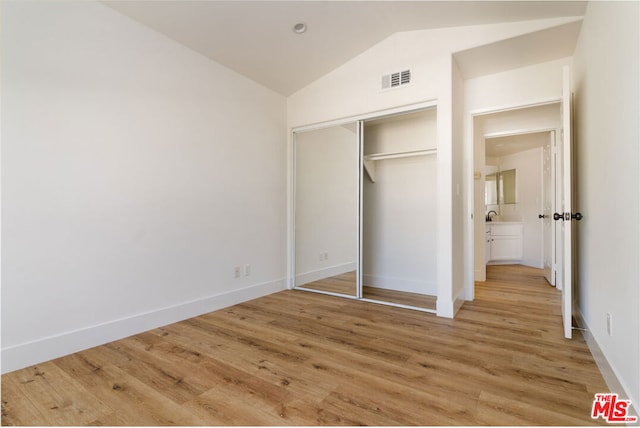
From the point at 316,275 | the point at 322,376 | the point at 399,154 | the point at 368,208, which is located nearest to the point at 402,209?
the point at 368,208

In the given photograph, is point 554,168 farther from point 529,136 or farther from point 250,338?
point 250,338

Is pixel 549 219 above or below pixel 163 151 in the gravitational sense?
below

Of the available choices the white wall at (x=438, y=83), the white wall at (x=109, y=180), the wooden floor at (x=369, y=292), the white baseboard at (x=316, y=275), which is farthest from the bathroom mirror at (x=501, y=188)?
the white wall at (x=109, y=180)

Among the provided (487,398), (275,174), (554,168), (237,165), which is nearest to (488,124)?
(554,168)

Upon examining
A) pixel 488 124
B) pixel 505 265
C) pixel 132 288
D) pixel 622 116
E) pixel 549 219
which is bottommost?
pixel 505 265

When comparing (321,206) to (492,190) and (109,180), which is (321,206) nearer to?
(109,180)

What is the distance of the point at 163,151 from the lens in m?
2.86

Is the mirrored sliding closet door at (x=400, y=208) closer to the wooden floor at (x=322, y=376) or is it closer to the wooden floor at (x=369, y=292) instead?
the wooden floor at (x=369, y=292)

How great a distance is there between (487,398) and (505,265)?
215 inches

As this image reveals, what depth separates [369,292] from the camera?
4031 millimetres

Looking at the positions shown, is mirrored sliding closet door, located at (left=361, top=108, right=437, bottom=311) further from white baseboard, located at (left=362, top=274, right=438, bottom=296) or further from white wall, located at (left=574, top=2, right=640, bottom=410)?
white wall, located at (left=574, top=2, right=640, bottom=410)

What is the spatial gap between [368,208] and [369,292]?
1.10m

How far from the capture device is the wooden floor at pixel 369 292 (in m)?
3.59

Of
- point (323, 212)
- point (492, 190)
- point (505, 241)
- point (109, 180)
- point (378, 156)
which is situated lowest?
point (505, 241)
